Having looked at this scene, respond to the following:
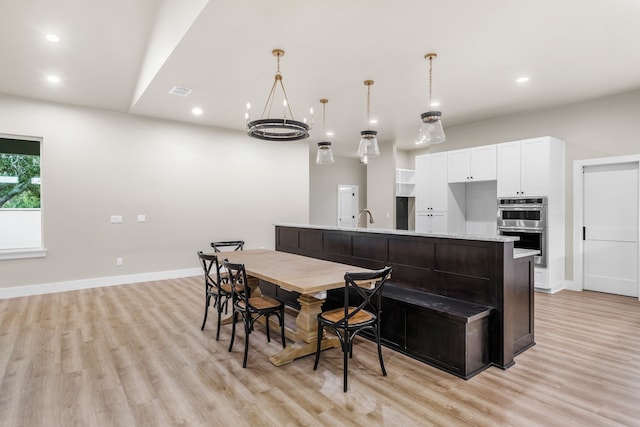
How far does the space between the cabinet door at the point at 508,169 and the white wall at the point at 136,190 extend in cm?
435

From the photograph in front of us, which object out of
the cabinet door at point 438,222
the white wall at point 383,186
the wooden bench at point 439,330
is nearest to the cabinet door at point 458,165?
the cabinet door at point 438,222

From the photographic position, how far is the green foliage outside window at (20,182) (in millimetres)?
5364

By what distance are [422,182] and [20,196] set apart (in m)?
6.97

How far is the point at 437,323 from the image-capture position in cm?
280

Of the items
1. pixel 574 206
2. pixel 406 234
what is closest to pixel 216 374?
pixel 406 234

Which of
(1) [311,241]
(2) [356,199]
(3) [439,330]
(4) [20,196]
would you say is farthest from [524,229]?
(4) [20,196]

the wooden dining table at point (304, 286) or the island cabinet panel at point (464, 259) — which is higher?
the island cabinet panel at point (464, 259)

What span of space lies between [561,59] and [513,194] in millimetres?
2261

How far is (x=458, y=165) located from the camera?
20.7ft

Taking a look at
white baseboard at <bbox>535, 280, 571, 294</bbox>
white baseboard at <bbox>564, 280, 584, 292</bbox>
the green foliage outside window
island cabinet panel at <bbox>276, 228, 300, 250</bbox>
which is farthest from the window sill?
white baseboard at <bbox>564, 280, 584, 292</bbox>

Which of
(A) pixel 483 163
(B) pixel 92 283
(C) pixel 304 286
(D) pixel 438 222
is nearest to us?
(C) pixel 304 286

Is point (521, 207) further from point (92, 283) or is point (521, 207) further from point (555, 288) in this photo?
point (92, 283)

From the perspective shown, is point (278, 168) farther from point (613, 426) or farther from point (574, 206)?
point (613, 426)

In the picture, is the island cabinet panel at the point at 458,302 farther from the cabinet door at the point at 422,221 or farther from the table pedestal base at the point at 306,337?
the cabinet door at the point at 422,221
